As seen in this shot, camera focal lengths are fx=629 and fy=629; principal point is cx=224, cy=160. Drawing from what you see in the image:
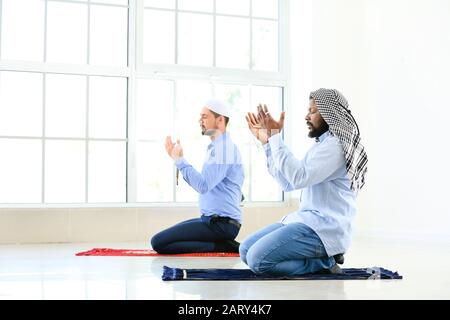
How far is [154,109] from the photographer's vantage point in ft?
20.3

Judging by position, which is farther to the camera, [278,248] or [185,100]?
[185,100]

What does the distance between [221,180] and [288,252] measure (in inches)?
54.7

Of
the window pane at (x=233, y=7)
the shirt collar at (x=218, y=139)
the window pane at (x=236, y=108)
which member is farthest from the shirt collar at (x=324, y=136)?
the window pane at (x=233, y=7)

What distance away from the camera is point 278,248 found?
317 centimetres

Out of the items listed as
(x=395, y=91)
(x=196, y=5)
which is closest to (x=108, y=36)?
(x=196, y=5)

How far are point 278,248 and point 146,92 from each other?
3403 millimetres

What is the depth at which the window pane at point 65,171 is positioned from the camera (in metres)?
5.86

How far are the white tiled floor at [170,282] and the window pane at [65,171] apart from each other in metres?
1.19

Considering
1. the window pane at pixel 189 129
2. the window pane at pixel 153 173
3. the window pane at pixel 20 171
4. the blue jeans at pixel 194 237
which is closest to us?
the blue jeans at pixel 194 237

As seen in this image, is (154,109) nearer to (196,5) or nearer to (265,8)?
(196,5)

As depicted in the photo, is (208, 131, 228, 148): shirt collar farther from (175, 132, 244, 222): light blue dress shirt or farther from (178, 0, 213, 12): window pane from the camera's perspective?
(178, 0, 213, 12): window pane

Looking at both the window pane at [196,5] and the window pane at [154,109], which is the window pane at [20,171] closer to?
the window pane at [154,109]
